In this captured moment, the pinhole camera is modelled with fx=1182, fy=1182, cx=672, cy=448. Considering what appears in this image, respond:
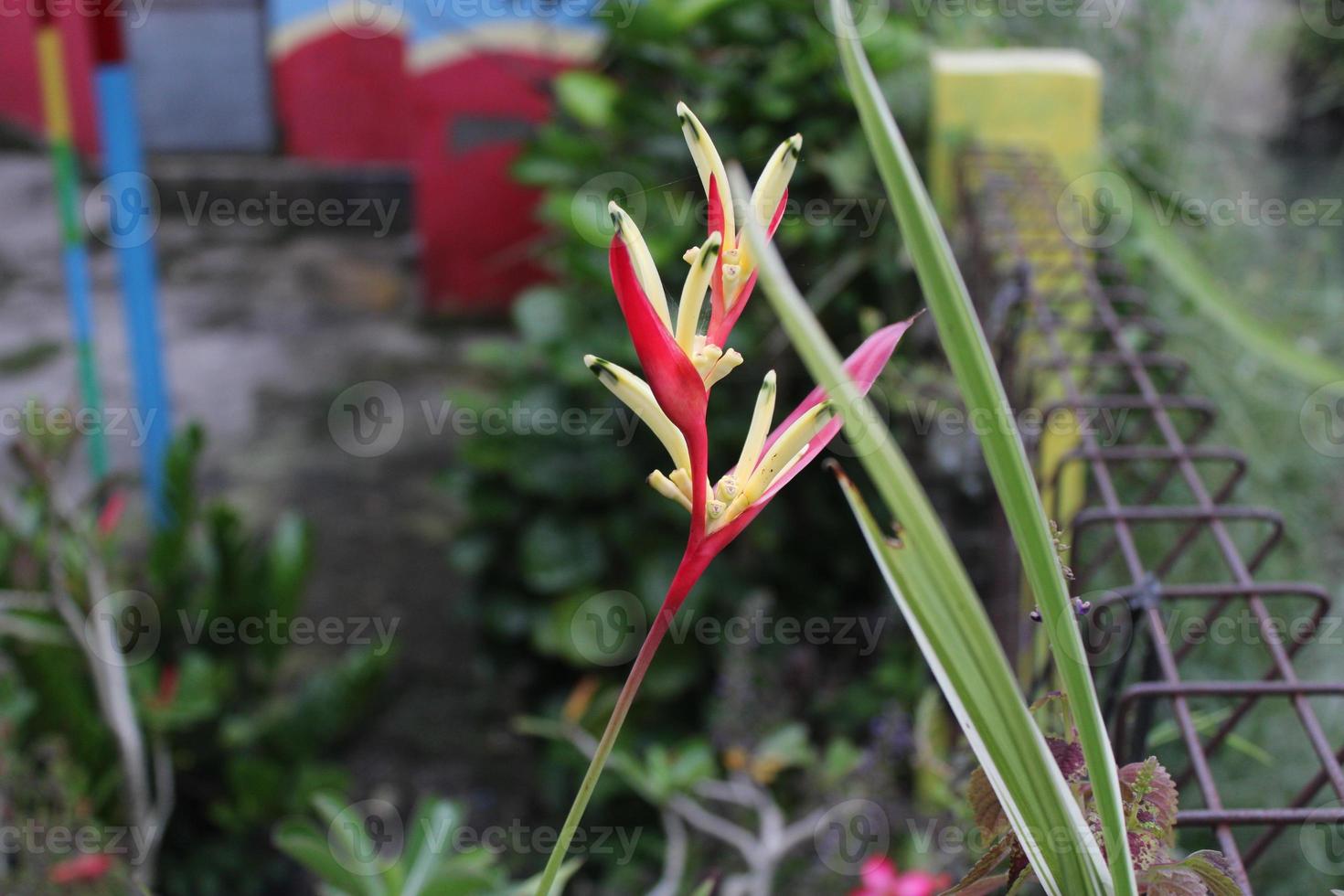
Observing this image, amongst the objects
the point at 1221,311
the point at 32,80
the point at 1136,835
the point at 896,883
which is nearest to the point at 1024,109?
the point at 1221,311

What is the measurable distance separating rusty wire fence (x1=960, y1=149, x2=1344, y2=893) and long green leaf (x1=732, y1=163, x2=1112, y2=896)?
8.2 inches

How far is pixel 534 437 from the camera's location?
2.59 metres

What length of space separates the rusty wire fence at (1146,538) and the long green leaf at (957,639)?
Answer: 0.21 metres

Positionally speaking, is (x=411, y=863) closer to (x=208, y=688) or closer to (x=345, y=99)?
(x=208, y=688)

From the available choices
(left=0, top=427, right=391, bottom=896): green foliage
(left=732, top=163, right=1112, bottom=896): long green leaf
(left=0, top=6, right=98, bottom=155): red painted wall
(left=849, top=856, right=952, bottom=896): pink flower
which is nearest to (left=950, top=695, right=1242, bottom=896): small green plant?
(left=732, top=163, right=1112, bottom=896): long green leaf

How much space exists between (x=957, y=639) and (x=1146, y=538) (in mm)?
1443

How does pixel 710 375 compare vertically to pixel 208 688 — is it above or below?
above

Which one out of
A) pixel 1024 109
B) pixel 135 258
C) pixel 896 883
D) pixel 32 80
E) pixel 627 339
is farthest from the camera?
pixel 32 80

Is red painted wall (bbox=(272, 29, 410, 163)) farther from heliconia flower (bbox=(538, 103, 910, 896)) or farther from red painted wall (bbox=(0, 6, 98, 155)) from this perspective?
heliconia flower (bbox=(538, 103, 910, 896))

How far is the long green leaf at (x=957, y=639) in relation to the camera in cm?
35

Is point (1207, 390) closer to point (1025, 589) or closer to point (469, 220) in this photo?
point (1025, 589)

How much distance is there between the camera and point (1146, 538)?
5.68 feet

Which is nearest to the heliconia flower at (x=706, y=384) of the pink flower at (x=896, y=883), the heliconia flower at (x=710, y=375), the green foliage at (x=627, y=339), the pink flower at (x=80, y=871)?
the heliconia flower at (x=710, y=375)

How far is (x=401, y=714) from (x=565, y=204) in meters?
1.45
